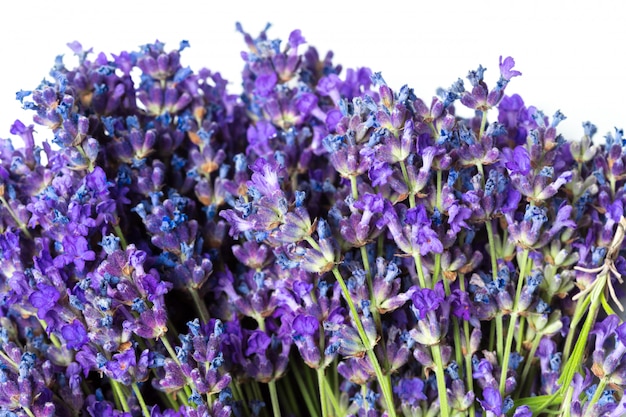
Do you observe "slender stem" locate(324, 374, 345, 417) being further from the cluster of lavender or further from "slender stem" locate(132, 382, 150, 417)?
"slender stem" locate(132, 382, 150, 417)

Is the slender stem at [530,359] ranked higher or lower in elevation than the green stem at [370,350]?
lower

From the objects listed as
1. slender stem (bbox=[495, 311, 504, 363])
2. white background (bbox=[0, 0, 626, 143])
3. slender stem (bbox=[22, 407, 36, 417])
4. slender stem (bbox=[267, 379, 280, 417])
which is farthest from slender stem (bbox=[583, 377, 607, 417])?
white background (bbox=[0, 0, 626, 143])

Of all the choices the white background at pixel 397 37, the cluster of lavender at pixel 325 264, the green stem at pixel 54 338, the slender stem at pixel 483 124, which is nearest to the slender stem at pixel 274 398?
the cluster of lavender at pixel 325 264

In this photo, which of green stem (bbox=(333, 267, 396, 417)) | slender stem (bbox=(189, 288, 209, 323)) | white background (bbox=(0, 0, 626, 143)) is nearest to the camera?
green stem (bbox=(333, 267, 396, 417))

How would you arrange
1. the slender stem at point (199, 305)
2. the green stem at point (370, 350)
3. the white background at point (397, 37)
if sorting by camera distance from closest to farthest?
the green stem at point (370, 350), the slender stem at point (199, 305), the white background at point (397, 37)

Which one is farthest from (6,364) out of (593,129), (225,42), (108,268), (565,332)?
(225,42)

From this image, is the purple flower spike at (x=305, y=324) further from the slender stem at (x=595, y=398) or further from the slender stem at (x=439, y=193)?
the slender stem at (x=595, y=398)

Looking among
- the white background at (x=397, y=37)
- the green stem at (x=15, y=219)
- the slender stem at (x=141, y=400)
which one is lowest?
the slender stem at (x=141, y=400)

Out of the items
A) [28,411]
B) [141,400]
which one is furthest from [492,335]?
[28,411]
